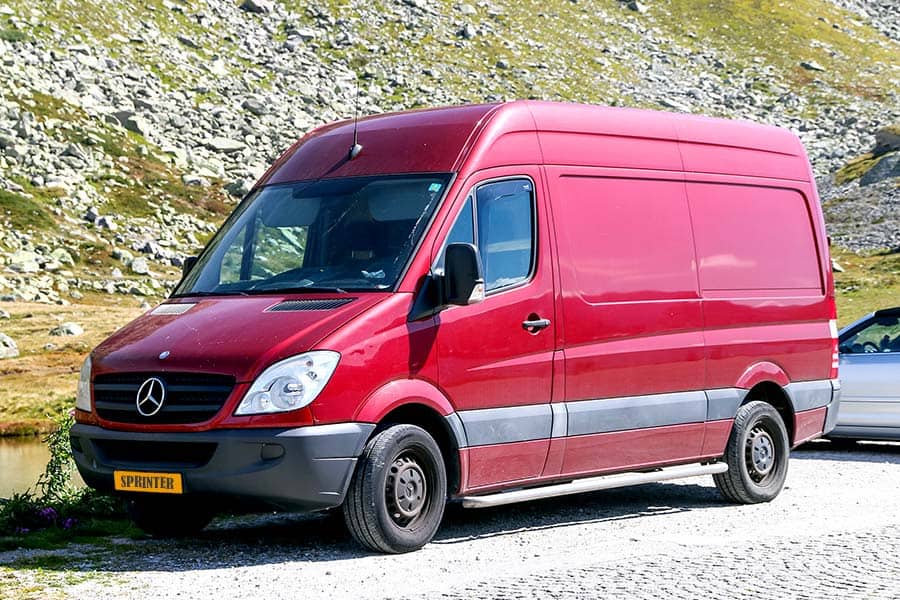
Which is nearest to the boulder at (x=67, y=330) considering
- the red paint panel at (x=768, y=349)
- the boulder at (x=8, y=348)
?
the boulder at (x=8, y=348)

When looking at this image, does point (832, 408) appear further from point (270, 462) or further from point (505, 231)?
point (270, 462)

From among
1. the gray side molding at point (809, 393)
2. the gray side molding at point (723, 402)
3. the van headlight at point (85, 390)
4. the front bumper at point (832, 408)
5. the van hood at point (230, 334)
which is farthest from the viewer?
the front bumper at point (832, 408)

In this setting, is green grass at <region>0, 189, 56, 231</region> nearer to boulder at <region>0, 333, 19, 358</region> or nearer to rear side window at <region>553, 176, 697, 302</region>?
boulder at <region>0, 333, 19, 358</region>

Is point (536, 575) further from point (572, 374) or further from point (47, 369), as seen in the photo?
point (47, 369)

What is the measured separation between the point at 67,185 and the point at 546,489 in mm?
60589

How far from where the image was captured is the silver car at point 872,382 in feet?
53.0

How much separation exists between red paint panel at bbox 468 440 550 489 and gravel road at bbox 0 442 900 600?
43cm

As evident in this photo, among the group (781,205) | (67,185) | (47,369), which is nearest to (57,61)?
(67,185)

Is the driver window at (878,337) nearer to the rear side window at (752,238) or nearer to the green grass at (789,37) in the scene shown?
the rear side window at (752,238)

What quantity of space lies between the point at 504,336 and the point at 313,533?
204 centimetres

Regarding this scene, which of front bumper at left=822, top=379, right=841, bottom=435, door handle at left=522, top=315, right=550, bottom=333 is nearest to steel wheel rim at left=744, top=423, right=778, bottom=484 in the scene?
front bumper at left=822, top=379, right=841, bottom=435

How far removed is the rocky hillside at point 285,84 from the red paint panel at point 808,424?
45.5m

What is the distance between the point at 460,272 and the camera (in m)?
9.33

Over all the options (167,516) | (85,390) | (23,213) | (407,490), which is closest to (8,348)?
(23,213)
